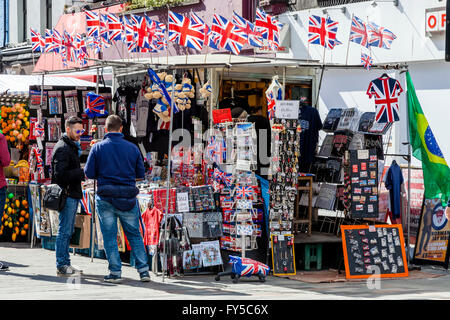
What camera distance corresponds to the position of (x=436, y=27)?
16.6 m

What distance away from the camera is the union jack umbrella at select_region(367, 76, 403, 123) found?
1219 centimetres

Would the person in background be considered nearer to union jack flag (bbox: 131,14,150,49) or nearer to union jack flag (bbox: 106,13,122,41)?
union jack flag (bbox: 131,14,150,49)

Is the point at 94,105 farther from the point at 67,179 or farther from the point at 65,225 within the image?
the point at 65,225

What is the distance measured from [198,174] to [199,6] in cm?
948

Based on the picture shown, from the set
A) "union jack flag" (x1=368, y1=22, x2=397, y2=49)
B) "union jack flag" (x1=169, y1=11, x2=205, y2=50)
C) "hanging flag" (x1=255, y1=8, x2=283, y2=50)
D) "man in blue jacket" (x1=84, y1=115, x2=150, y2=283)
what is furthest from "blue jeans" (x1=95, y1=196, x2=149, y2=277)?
"union jack flag" (x1=368, y1=22, x2=397, y2=49)

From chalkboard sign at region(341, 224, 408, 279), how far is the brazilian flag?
73 cm

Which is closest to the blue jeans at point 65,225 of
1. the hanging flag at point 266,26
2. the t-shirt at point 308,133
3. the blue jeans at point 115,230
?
the blue jeans at point 115,230

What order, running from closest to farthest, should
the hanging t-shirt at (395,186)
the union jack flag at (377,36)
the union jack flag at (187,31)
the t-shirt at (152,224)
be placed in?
1. the union jack flag at (187,31)
2. the t-shirt at (152,224)
3. the hanging t-shirt at (395,186)
4. the union jack flag at (377,36)

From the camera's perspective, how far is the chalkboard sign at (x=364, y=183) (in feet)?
38.8

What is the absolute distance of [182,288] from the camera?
990cm

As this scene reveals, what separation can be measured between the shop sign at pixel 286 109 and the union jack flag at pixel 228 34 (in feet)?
3.08

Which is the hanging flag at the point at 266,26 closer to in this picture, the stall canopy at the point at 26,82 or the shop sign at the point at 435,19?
the stall canopy at the point at 26,82

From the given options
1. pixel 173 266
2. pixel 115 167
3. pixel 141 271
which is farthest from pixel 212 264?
pixel 115 167
